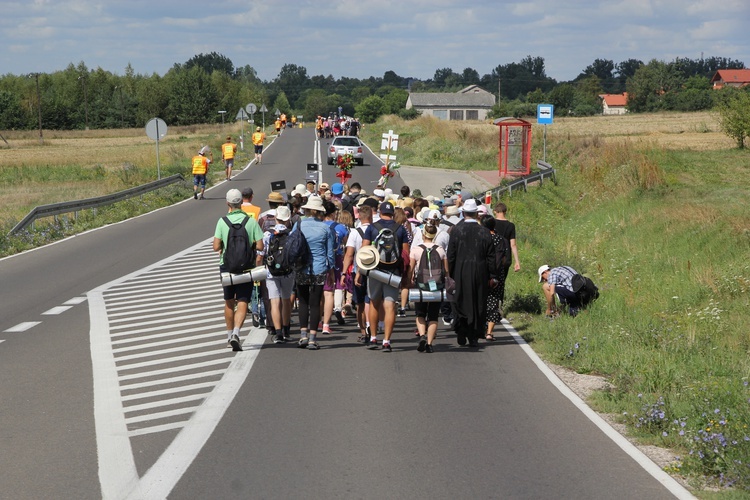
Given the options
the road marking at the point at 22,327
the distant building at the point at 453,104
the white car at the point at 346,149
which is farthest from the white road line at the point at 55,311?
the distant building at the point at 453,104

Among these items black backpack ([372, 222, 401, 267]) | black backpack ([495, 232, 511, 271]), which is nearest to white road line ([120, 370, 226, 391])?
black backpack ([372, 222, 401, 267])

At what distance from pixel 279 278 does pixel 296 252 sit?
22.3 inches

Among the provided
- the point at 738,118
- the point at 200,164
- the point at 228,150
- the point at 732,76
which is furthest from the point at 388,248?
the point at 732,76

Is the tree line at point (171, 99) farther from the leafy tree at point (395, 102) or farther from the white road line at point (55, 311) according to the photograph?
the white road line at point (55, 311)

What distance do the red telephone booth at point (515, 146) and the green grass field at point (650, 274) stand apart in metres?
2.04

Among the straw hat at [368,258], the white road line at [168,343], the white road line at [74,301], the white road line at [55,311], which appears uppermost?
the straw hat at [368,258]

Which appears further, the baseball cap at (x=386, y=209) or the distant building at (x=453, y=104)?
the distant building at (x=453, y=104)

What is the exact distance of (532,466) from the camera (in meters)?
7.35

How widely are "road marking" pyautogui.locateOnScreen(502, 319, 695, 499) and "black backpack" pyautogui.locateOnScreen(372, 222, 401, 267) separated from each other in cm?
205

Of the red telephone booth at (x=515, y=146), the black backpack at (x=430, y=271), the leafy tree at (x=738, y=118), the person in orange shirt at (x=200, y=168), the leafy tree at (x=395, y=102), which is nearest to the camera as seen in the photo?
the black backpack at (x=430, y=271)

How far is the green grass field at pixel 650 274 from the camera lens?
338 inches

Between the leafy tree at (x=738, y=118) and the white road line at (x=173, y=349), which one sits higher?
the leafy tree at (x=738, y=118)

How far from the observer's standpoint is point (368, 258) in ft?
39.1

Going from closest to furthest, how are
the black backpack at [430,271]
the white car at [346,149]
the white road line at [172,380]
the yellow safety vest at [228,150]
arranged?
the white road line at [172,380] → the black backpack at [430,271] → the yellow safety vest at [228,150] → the white car at [346,149]
